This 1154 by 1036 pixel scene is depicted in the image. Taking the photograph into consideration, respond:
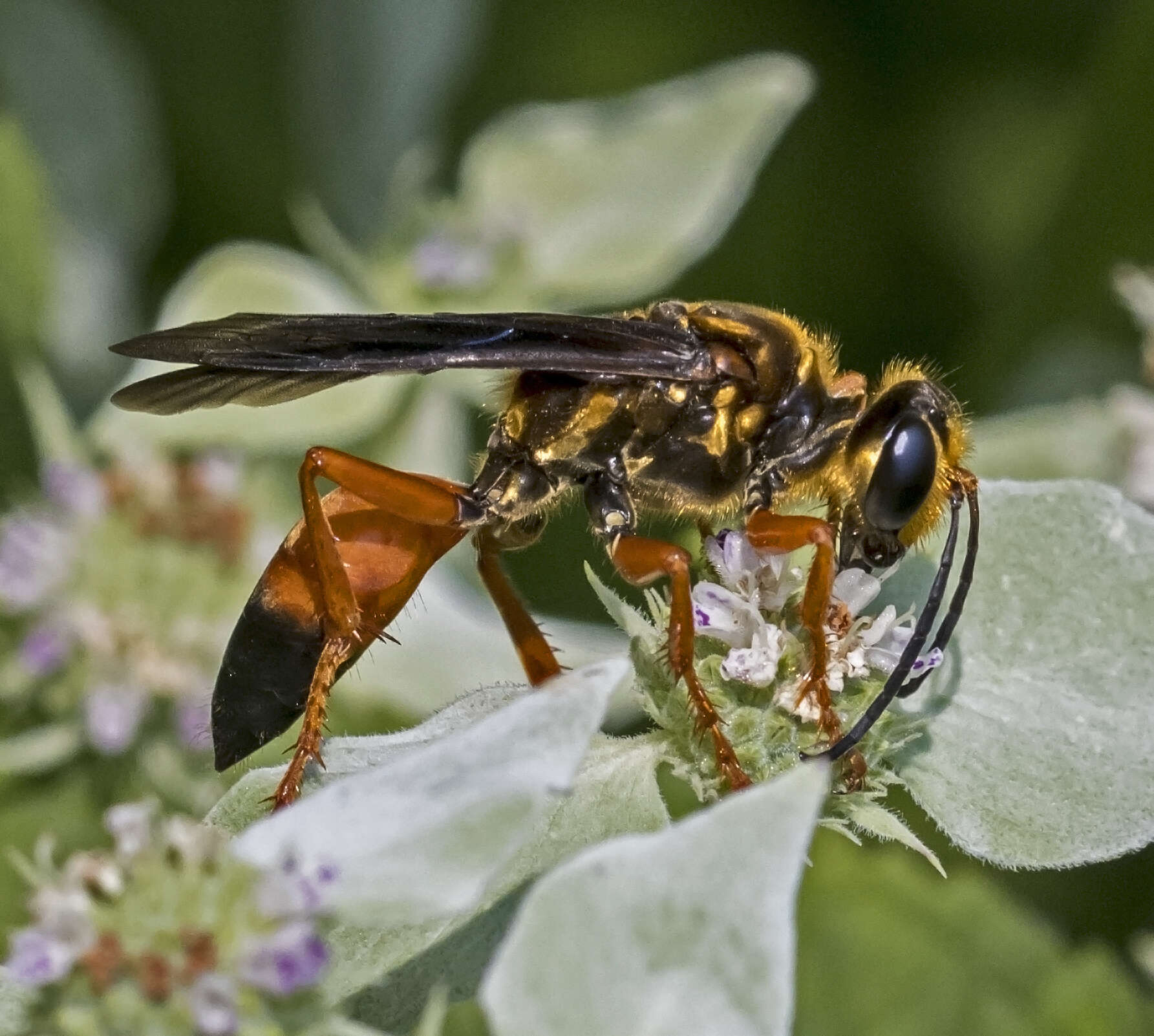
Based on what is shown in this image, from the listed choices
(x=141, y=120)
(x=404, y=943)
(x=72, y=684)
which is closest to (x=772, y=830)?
(x=404, y=943)

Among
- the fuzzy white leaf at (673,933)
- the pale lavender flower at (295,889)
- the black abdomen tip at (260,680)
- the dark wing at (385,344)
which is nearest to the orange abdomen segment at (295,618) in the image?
the black abdomen tip at (260,680)

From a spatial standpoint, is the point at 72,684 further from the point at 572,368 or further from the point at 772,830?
the point at 772,830

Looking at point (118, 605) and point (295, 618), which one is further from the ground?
point (295, 618)

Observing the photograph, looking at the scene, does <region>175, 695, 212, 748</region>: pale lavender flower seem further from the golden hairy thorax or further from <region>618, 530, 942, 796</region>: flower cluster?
<region>618, 530, 942, 796</region>: flower cluster

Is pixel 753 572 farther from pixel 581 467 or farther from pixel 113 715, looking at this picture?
pixel 113 715

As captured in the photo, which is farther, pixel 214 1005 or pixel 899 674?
pixel 899 674

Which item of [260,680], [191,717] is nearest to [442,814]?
[260,680]

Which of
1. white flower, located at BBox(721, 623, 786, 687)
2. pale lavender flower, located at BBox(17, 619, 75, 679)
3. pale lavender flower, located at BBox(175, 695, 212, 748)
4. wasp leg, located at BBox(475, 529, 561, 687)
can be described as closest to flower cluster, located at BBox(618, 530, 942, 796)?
white flower, located at BBox(721, 623, 786, 687)
